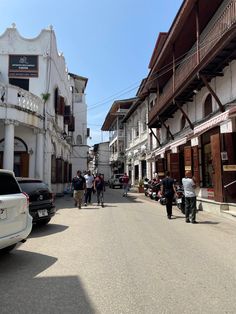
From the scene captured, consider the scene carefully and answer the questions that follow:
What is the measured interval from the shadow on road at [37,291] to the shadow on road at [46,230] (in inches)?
124

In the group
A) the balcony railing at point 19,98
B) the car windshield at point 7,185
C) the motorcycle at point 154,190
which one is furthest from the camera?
the motorcycle at point 154,190

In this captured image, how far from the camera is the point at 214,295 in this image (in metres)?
4.82

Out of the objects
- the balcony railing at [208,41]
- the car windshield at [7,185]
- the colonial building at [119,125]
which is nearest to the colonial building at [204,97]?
the balcony railing at [208,41]

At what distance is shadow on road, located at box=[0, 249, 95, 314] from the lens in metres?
4.41

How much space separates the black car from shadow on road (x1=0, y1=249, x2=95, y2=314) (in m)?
3.89

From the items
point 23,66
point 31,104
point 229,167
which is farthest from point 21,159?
point 229,167

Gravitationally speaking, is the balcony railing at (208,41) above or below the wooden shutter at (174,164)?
above

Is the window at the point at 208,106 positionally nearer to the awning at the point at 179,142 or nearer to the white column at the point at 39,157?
the awning at the point at 179,142

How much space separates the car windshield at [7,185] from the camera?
672 centimetres

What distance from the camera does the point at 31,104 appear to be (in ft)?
65.7

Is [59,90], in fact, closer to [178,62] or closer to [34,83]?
[34,83]

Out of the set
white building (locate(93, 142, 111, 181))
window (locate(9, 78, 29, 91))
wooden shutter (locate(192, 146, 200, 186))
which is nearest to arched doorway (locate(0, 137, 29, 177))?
window (locate(9, 78, 29, 91))

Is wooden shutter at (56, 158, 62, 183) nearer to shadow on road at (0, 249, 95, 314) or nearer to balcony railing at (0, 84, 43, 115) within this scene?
balcony railing at (0, 84, 43, 115)

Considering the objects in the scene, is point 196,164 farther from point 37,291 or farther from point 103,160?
point 103,160
